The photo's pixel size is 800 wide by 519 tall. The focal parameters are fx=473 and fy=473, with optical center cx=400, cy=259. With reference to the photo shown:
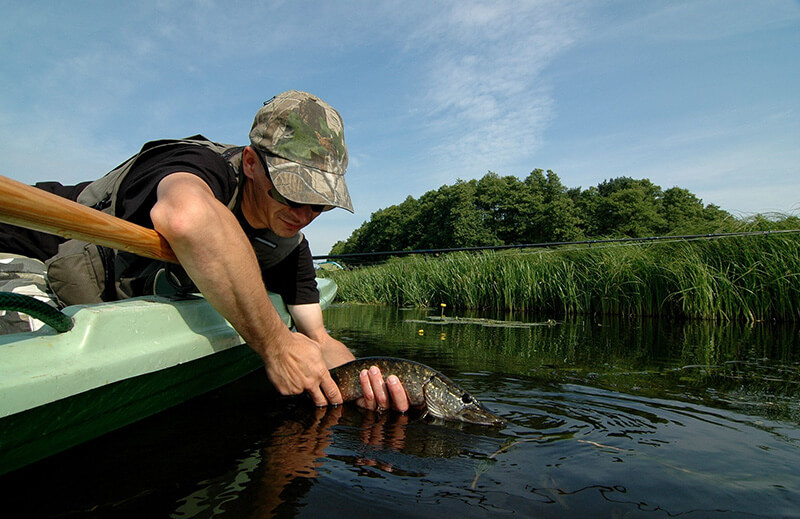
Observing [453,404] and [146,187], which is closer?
[146,187]

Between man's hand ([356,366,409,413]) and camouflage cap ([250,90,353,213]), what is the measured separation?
1.00 metres

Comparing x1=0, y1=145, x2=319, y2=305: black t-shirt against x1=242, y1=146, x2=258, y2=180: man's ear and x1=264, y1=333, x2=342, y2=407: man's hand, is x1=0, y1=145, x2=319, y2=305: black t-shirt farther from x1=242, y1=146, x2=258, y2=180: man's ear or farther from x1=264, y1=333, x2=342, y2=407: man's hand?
x1=264, y1=333, x2=342, y2=407: man's hand

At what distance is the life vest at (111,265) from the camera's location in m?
2.36

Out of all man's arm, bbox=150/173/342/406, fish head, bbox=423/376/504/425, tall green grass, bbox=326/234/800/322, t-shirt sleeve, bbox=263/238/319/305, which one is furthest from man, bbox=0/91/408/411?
tall green grass, bbox=326/234/800/322

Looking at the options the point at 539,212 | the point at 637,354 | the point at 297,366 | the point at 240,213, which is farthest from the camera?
the point at 539,212

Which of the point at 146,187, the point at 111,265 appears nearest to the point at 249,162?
the point at 146,187

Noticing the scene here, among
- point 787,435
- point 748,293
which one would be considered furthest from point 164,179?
point 748,293

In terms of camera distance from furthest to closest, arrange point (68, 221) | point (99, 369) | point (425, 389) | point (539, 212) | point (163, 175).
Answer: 1. point (539, 212)
2. point (425, 389)
3. point (163, 175)
4. point (99, 369)
5. point (68, 221)

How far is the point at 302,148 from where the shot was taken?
7.79 feet

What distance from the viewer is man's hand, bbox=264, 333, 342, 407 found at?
7.95 feet

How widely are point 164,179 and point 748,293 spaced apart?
9.11 m

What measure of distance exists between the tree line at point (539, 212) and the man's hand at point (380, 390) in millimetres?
51175

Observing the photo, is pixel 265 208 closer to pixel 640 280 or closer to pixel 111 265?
pixel 111 265

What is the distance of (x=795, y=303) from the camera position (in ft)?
25.1
